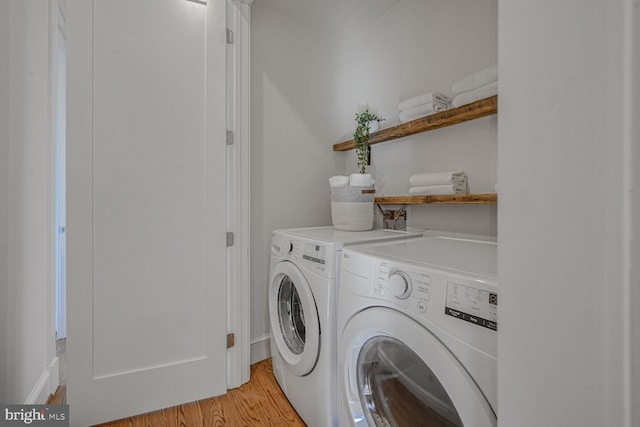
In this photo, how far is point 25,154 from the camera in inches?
51.9

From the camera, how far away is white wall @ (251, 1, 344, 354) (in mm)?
1923

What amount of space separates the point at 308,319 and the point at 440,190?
3.02ft

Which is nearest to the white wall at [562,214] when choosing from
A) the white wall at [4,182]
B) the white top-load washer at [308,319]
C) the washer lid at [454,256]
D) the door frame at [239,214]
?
the washer lid at [454,256]

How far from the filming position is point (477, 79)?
52.8 inches

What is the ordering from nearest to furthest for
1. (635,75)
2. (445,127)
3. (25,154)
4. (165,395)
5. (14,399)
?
(635,75), (14,399), (25,154), (165,395), (445,127)

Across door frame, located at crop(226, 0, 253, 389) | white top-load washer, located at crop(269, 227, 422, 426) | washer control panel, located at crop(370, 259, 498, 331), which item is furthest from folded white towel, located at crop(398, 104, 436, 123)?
washer control panel, located at crop(370, 259, 498, 331)

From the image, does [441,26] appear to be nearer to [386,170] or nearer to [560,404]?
[386,170]

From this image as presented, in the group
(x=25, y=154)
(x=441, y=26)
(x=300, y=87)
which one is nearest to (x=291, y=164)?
(x=300, y=87)

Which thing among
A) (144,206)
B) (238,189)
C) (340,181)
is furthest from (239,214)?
(340,181)

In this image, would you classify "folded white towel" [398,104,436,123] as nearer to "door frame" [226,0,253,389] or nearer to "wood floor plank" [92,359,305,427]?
"door frame" [226,0,253,389]

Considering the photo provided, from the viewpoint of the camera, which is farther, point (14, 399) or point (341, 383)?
point (14, 399)

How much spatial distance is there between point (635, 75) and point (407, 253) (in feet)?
2.69

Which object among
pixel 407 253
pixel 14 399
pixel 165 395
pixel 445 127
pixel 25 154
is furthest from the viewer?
pixel 445 127

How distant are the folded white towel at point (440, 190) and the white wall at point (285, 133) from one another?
0.82 m
